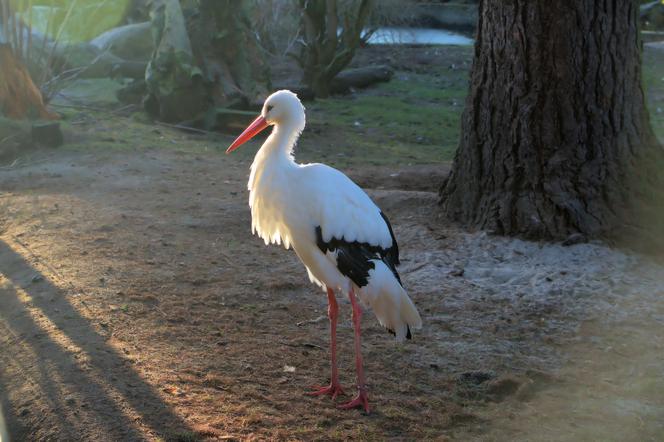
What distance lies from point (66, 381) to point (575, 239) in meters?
3.43

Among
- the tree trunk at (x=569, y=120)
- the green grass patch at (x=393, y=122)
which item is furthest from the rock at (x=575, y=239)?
the green grass patch at (x=393, y=122)

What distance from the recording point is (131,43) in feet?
50.9

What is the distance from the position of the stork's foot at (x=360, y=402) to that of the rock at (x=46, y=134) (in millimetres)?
6288

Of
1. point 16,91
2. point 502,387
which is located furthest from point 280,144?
point 16,91

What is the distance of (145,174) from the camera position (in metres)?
7.99

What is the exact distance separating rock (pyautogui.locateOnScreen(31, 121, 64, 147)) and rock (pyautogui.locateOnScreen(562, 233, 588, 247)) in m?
5.89

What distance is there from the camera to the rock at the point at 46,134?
8.90 meters

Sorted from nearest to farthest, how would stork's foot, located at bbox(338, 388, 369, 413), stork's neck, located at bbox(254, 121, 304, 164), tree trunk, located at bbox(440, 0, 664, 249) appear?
stork's foot, located at bbox(338, 388, 369, 413) → stork's neck, located at bbox(254, 121, 304, 164) → tree trunk, located at bbox(440, 0, 664, 249)

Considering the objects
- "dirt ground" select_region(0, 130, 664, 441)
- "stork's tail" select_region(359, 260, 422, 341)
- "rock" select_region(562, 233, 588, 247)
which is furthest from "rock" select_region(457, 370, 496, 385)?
"rock" select_region(562, 233, 588, 247)

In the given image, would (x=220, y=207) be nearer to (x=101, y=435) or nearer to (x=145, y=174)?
(x=145, y=174)

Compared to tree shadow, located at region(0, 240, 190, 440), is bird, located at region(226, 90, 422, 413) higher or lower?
higher

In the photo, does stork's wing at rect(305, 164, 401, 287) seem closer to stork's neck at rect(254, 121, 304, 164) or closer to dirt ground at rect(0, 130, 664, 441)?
stork's neck at rect(254, 121, 304, 164)

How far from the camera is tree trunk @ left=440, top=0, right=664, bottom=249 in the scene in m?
5.51

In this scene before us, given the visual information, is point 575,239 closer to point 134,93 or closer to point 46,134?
point 46,134
